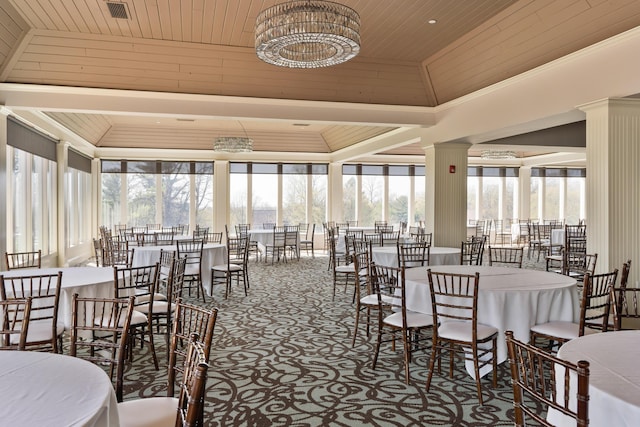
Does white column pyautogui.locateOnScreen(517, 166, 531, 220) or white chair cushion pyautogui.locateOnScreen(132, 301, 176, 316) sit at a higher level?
white column pyautogui.locateOnScreen(517, 166, 531, 220)

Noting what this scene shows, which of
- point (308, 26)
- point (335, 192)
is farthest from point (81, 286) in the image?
point (335, 192)

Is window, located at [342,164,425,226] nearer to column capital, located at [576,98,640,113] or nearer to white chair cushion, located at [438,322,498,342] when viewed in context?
column capital, located at [576,98,640,113]

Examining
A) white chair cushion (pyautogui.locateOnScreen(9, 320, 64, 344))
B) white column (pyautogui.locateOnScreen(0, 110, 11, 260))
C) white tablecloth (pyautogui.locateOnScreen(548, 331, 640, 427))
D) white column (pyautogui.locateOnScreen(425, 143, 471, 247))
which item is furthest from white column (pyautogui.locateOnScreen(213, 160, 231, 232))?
white tablecloth (pyautogui.locateOnScreen(548, 331, 640, 427))

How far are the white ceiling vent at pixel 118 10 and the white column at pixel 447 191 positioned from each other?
629 centimetres

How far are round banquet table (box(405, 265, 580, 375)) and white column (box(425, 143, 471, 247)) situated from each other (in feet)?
17.2

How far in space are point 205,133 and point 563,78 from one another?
1044 cm

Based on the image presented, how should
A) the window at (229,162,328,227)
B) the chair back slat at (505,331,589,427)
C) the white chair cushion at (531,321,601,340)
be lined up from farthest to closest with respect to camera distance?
the window at (229,162,328,227), the white chair cushion at (531,321,601,340), the chair back slat at (505,331,589,427)

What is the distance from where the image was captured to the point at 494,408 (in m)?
3.56

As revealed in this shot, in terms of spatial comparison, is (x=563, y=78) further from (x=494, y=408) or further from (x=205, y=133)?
(x=205, y=133)

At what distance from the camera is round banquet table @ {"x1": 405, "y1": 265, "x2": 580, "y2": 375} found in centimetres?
404

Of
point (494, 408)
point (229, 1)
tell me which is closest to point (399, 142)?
point (229, 1)

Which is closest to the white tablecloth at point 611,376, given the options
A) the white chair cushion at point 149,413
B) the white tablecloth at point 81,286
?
the white chair cushion at point 149,413

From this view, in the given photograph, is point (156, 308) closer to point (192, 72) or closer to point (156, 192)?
point (192, 72)

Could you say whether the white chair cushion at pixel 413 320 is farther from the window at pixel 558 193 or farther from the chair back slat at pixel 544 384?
the window at pixel 558 193
